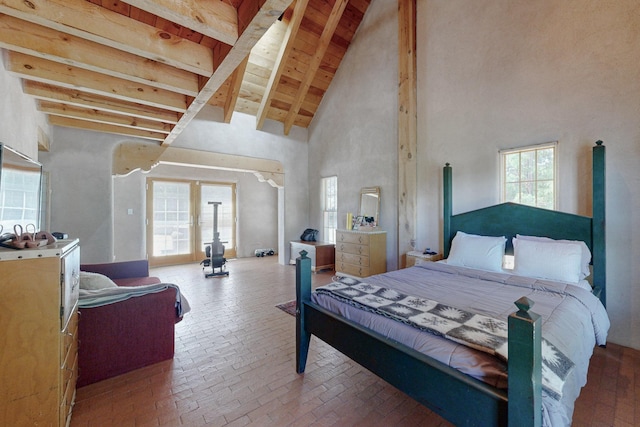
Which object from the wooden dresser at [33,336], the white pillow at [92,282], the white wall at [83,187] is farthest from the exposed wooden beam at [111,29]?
the white wall at [83,187]

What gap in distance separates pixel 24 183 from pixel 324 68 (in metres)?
5.19

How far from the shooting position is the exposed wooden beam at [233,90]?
4458 mm

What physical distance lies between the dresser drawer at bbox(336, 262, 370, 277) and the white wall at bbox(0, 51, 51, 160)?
4312 millimetres

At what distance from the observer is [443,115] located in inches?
157

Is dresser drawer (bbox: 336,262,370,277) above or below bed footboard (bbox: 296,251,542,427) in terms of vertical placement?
below

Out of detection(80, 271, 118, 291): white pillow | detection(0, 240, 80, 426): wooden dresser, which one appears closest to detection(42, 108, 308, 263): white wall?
detection(80, 271, 118, 291): white pillow

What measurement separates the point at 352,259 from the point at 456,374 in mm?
3576

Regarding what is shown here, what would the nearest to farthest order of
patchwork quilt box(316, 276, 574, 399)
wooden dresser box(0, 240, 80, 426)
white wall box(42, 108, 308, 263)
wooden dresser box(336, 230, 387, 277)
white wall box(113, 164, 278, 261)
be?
patchwork quilt box(316, 276, 574, 399), wooden dresser box(0, 240, 80, 426), white wall box(42, 108, 308, 263), wooden dresser box(336, 230, 387, 277), white wall box(113, 164, 278, 261)

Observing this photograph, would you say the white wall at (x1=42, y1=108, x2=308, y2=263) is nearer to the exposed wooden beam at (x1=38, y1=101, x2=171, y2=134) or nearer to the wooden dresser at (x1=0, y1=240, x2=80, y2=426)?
the exposed wooden beam at (x1=38, y1=101, x2=171, y2=134)

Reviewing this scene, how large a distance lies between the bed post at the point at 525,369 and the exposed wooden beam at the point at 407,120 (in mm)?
3406

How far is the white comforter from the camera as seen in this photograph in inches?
48.3

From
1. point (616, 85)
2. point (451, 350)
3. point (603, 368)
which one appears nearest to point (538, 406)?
point (451, 350)

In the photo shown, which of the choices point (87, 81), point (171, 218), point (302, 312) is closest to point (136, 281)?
point (87, 81)

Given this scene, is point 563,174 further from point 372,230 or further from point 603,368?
point 372,230
